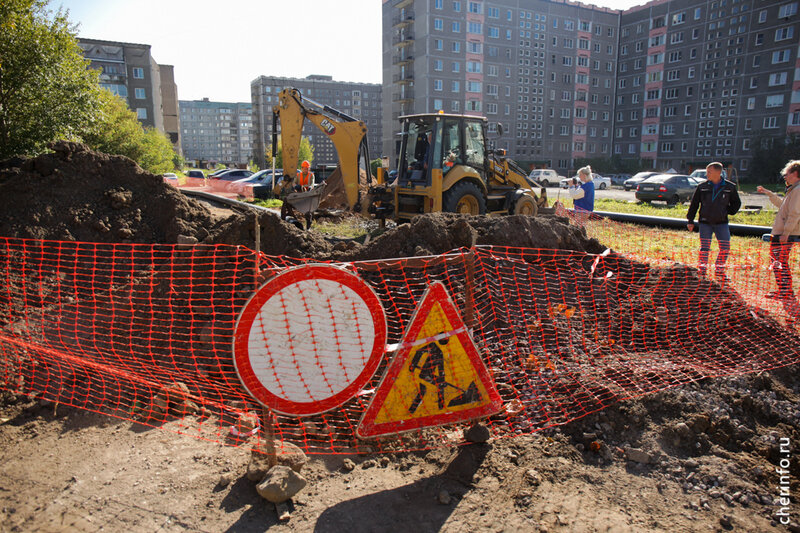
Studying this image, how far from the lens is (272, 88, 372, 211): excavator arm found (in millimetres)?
11930

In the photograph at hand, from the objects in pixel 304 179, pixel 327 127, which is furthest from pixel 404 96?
pixel 327 127

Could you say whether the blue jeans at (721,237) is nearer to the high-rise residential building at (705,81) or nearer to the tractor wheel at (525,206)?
the tractor wheel at (525,206)

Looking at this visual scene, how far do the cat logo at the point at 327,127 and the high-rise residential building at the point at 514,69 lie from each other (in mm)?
50956

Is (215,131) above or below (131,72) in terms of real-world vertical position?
below

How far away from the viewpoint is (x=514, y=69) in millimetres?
66812

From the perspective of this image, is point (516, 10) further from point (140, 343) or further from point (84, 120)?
point (140, 343)

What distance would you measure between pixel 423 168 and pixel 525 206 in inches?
117

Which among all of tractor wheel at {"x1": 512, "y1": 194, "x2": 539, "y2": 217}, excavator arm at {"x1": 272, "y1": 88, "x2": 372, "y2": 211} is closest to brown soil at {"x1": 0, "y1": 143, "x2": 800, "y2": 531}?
tractor wheel at {"x1": 512, "y1": 194, "x2": 539, "y2": 217}

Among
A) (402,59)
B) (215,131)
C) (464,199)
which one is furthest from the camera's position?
(215,131)

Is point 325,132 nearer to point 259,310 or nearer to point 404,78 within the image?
point 259,310

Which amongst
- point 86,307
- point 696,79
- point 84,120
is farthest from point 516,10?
point 86,307

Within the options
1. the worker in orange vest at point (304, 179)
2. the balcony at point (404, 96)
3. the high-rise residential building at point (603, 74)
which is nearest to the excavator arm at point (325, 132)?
the worker in orange vest at point (304, 179)

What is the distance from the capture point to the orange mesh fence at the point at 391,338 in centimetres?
363

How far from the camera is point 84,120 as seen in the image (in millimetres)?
13727
